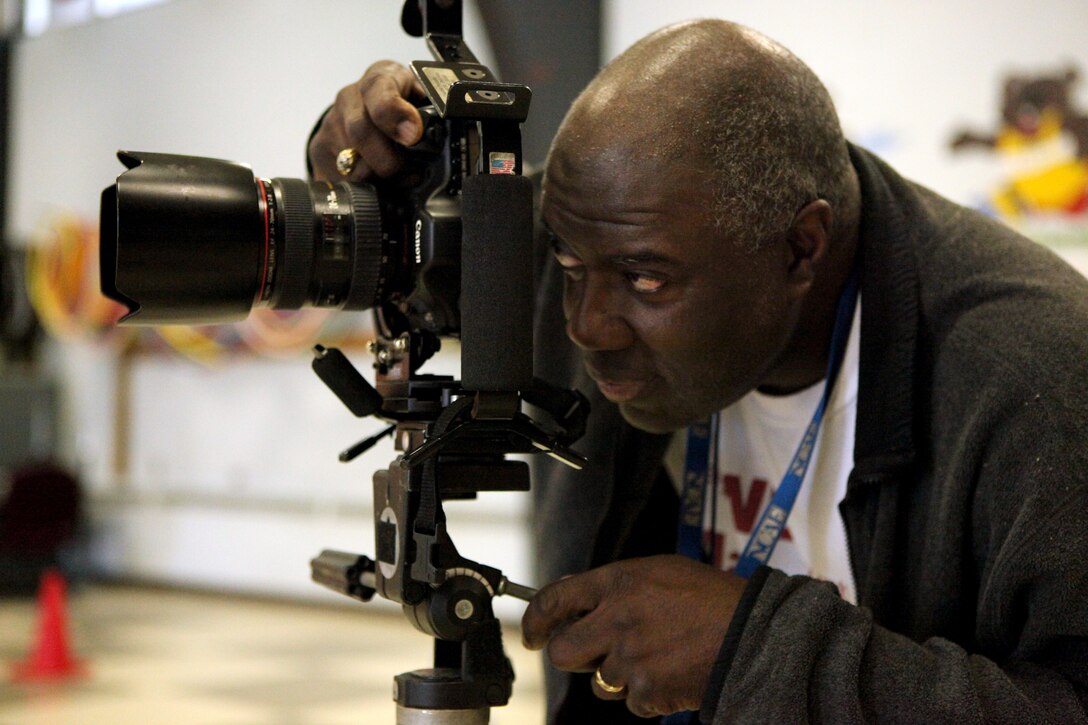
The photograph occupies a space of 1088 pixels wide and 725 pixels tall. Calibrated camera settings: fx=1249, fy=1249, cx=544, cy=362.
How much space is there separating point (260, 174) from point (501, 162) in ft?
11.9

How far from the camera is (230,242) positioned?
107cm

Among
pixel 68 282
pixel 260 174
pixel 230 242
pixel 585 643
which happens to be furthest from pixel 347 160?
pixel 68 282

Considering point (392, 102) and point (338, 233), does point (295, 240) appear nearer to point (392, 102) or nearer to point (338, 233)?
point (338, 233)

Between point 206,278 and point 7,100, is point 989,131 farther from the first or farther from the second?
point 7,100

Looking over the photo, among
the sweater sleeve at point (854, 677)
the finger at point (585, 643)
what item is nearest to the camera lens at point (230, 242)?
the finger at point (585, 643)

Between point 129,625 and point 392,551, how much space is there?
12.6 feet

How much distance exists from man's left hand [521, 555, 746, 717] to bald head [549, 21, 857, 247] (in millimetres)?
364

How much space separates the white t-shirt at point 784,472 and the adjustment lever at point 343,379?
0.51 meters

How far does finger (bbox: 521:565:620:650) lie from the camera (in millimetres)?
1014

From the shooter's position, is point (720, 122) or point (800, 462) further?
point (800, 462)

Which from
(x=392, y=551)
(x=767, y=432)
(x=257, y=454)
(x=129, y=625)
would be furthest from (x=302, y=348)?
(x=392, y=551)

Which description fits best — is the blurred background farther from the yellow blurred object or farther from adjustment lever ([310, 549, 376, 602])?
adjustment lever ([310, 549, 376, 602])

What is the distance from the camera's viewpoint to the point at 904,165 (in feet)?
10.8

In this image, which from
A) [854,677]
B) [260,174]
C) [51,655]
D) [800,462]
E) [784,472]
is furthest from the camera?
[260,174]
